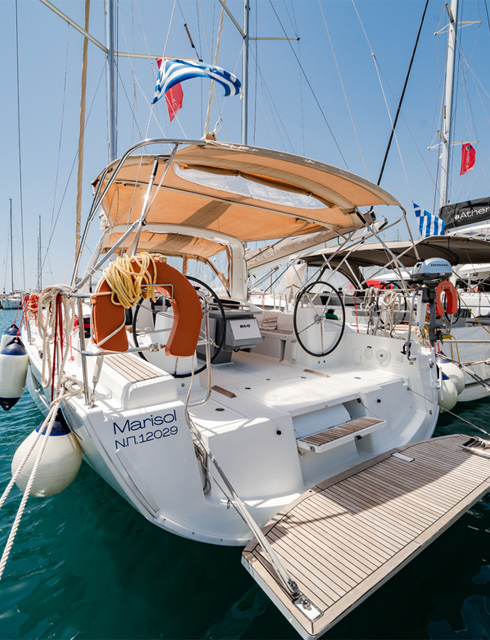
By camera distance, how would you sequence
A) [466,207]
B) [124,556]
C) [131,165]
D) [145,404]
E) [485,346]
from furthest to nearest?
1. [466,207]
2. [485,346]
3. [131,165]
4. [124,556]
5. [145,404]

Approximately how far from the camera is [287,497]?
2340mm

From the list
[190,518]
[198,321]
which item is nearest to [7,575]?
[190,518]

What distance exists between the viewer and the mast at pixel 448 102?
1022cm

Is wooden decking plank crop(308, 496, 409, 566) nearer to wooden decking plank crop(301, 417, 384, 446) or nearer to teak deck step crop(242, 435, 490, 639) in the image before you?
teak deck step crop(242, 435, 490, 639)

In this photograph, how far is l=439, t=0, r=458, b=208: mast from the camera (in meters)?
10.2

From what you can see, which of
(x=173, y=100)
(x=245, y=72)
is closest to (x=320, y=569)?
(x=173, y=100)

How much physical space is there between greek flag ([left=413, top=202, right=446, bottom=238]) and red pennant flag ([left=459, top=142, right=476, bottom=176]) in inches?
181

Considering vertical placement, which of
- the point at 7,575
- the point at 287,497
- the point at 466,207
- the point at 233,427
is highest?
the point at 466,207

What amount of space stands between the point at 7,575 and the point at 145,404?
1385mm

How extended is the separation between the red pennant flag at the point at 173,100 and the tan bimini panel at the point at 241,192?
2325 millimetres

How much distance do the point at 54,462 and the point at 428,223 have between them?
8748 mm

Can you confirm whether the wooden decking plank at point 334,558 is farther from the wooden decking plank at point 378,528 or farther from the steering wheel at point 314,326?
the steering wheel at point 314,326

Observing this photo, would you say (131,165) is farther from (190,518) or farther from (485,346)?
(485,346)

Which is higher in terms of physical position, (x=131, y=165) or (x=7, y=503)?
(x=131, y=165)
